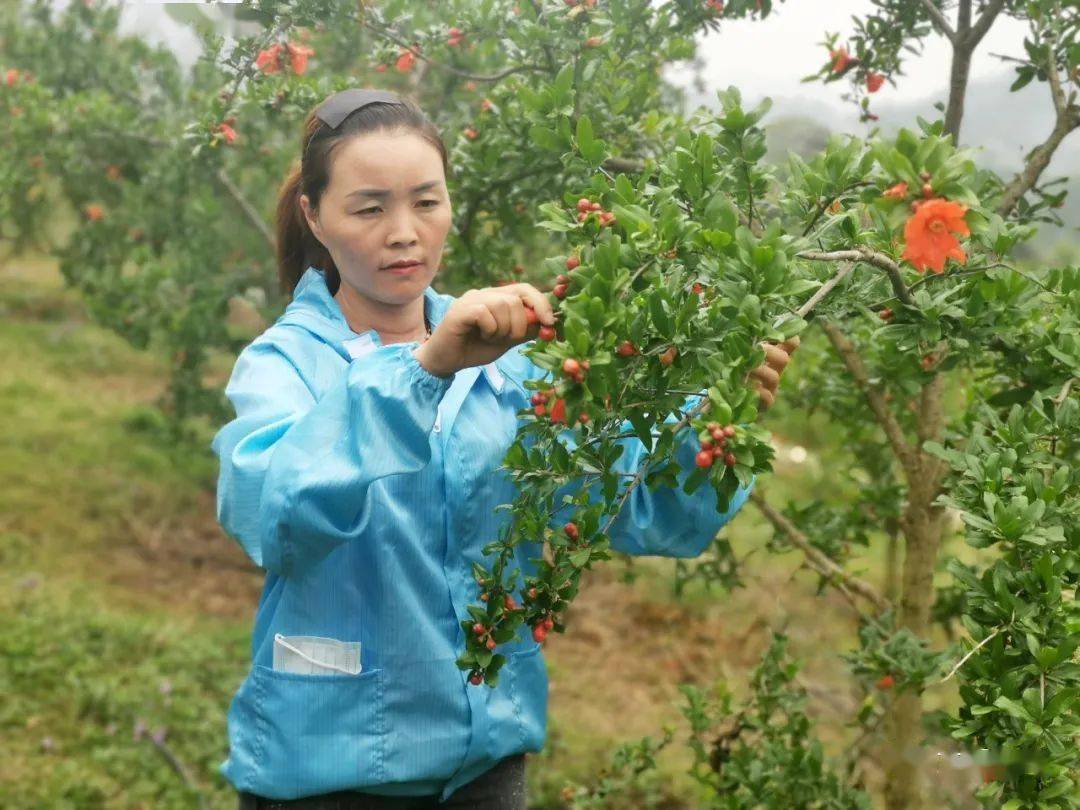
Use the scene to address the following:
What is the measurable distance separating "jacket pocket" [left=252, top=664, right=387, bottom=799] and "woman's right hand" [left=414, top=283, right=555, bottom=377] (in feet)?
1.93

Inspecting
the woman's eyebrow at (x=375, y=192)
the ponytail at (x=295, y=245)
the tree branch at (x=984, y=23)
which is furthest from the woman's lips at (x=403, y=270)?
the tree branch at (x=984, y=23)

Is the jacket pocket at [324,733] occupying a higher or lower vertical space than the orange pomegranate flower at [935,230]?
lower

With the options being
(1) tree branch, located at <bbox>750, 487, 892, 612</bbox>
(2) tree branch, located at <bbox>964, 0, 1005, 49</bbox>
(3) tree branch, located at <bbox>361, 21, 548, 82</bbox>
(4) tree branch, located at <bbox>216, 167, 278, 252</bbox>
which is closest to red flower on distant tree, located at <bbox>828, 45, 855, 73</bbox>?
(2) tree branch, located at <bbox>964, 0, 1005, 49</bbox>

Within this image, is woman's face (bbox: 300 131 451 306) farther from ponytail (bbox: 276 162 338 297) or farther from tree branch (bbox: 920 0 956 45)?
tree branch (bbox: 920 0 956 45)

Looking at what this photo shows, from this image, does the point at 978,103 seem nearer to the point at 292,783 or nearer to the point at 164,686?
the point at 292,783

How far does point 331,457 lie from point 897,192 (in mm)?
735

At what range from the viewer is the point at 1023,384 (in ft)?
6.95

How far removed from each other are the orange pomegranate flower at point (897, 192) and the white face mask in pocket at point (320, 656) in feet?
3.37

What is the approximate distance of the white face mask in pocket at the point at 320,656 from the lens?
69.8 inches

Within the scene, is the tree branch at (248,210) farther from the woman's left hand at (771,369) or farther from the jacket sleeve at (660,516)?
the woman's left hand at (771,369)

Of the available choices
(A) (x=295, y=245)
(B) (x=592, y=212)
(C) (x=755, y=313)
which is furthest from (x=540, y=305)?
(A) (x=295, y=245)

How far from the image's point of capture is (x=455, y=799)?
1925 mm

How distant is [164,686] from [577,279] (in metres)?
3.46

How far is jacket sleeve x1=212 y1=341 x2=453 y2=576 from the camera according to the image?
1.46 m
